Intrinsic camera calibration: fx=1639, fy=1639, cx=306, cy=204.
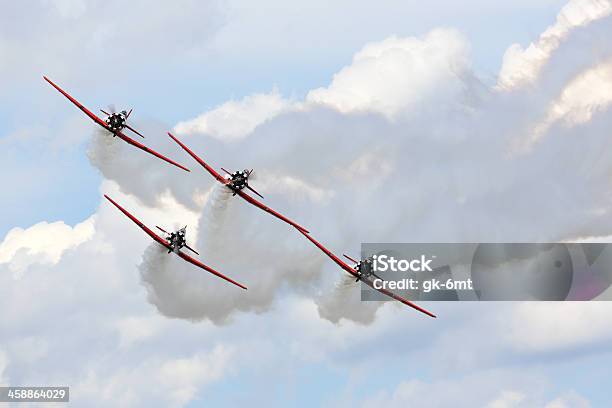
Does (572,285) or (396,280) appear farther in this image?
(572,285)

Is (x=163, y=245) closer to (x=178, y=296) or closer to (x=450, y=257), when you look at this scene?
(x=178, y=296)

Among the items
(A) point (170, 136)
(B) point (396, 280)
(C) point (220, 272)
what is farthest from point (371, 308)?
(A) point (170, 136)

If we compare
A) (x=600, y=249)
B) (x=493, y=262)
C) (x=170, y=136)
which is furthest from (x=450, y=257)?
(x=170, y=136)

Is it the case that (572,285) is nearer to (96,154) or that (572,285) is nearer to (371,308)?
(371,308)

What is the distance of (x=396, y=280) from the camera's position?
512 feet

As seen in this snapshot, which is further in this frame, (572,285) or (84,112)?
(572,285)

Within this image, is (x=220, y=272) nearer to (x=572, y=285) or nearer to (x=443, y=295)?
(x=443, y=295)

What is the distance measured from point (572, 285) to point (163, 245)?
4445 cm

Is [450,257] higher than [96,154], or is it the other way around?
[96,154]

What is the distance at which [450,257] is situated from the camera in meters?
157

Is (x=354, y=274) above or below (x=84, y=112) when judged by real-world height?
below

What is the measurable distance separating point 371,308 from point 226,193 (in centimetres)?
1783

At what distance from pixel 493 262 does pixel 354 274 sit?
1557 cm

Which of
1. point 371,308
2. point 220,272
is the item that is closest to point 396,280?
point 371,308
